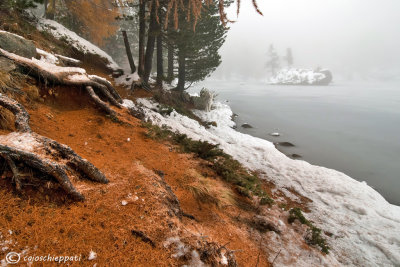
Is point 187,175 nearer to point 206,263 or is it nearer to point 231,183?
point 231,183

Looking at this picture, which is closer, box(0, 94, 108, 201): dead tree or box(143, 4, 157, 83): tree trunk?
box(0, 94, 108, 201): dead tree

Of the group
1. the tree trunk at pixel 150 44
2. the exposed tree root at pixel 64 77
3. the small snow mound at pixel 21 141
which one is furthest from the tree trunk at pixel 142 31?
the small snow mound at pixel 21 141

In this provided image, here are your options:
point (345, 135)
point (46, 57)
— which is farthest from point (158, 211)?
point (345, 135)

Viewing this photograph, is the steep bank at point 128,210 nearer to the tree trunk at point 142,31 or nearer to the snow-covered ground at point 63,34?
the tree trunk at point 142,31

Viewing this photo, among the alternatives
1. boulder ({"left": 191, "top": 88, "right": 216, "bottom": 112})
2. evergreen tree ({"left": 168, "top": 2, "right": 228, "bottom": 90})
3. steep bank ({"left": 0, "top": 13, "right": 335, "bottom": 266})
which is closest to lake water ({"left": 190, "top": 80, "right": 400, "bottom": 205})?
boulder ({"left": 191, "top": 88, "right": 216, "bottom": 112})

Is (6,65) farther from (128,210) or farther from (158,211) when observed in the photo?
(158,211)

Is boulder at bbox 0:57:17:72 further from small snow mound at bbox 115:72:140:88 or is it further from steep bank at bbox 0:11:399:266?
small snow mound at bbox 115:72:140:88

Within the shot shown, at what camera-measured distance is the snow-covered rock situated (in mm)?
66881

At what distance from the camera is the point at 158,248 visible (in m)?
2.29

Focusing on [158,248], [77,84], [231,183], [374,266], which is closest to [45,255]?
[158,248]

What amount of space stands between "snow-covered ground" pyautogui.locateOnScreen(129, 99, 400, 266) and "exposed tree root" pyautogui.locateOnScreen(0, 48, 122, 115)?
2950 mm

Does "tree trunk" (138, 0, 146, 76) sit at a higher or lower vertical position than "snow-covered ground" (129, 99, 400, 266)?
higher

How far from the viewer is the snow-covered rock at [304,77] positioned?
66.9 metres

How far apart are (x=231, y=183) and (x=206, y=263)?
3114 millimetres
